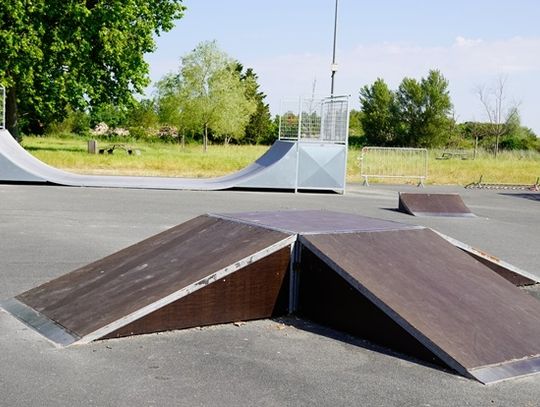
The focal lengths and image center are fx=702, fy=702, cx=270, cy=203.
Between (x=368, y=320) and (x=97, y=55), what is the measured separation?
2837 centimetres

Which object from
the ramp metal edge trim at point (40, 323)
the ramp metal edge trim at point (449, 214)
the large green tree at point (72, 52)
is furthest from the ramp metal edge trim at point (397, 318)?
the large green tree at point (72, 52)

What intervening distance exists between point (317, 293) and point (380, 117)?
66383 mm

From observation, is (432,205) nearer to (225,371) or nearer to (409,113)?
(225,371)

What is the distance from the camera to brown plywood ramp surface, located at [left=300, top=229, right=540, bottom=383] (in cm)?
480

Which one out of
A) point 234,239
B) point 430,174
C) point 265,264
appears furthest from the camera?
point 430,174

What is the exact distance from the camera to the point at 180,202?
1556cm

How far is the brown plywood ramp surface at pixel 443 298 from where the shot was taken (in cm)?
480

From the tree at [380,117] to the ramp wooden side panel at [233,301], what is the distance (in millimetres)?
65499

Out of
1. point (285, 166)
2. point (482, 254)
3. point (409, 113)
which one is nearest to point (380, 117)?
point (409, 113)

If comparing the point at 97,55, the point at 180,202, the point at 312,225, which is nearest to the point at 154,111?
the point at 97,55

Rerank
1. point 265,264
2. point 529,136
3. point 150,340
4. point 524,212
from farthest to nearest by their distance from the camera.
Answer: point 529,136 < point 524,212 < point 265,264 < point 150,340

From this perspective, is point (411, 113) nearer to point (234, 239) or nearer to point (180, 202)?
point (180, 202)

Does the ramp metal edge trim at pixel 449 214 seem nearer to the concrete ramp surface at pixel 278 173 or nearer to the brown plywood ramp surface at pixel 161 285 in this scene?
the concrete ramp surface at pixel 278 173

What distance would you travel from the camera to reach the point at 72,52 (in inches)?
1192
